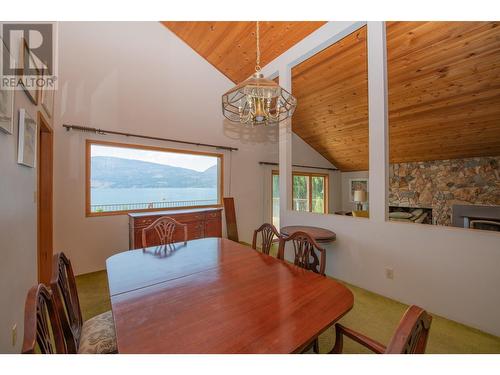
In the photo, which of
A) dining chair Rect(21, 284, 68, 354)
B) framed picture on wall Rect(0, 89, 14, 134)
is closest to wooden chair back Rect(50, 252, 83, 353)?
dining chair Rect(21, 284, 68, 354)

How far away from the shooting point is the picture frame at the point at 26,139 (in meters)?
1.51

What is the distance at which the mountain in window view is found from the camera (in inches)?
130

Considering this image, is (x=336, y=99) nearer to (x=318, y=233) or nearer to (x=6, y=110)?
(x=318, y=233)

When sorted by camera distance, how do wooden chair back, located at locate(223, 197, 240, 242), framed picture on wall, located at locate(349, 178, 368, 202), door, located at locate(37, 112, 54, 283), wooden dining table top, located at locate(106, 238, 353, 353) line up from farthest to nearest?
1. framed picture on wall, located at locate(349, 178, 368, 202)
2. wooden chair back, located at locate(223, 197, 240, 242)
3. door, located at locate(37, 112, 54, 283)
4. wooden dining table top, located at locate(106, 238, 353, 353)

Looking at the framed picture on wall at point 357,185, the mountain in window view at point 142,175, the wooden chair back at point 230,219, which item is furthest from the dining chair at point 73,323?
the framed picture on wall at point 357,185

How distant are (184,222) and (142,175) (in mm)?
1036

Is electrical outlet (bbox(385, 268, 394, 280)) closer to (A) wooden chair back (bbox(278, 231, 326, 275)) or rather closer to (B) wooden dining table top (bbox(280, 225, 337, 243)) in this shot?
(B) wooden dining table top (bbox(280, 225, 337, 243))

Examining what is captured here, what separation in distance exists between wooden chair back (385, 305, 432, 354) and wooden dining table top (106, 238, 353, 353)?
33 cm

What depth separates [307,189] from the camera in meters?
6.24

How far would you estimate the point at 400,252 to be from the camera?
2346 millimetres

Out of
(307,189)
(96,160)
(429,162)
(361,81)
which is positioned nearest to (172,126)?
(96,160)

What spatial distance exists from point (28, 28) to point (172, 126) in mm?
2261

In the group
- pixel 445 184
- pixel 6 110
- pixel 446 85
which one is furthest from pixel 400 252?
pixel 445 184

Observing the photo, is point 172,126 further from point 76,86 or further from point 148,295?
point 148,295
